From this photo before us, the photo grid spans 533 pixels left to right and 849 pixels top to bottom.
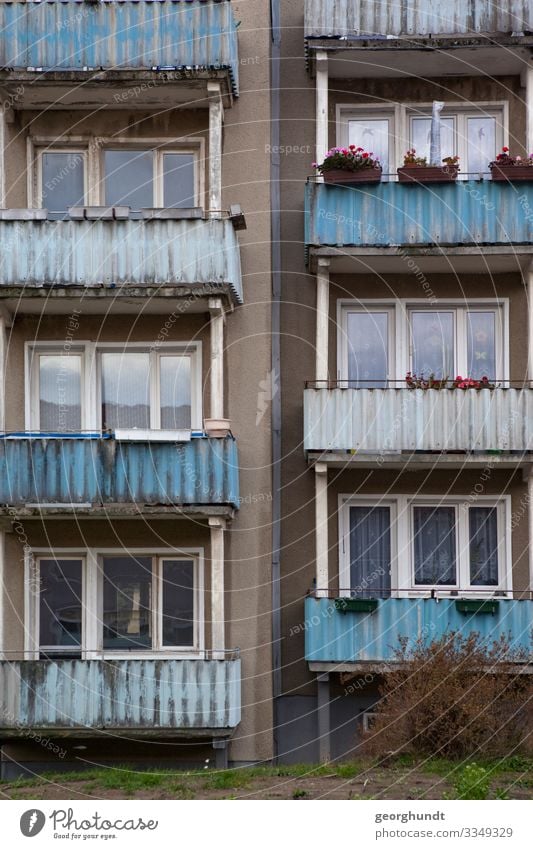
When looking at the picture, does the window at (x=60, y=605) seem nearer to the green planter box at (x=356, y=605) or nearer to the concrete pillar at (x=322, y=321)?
the green planter box at (x=356, y=605)

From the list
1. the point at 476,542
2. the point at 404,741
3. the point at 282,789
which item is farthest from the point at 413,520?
the point at 282,789

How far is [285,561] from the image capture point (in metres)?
26.4

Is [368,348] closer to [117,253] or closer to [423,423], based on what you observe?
[423,423]

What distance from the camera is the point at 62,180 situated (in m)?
27.6

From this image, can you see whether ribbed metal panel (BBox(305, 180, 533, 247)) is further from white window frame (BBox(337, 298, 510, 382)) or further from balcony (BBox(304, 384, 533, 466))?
balcony (BBox(304, 384, 533, 466))

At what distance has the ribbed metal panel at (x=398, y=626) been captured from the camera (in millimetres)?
24797

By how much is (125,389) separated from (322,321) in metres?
3.97

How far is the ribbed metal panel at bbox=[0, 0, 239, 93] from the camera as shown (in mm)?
25969

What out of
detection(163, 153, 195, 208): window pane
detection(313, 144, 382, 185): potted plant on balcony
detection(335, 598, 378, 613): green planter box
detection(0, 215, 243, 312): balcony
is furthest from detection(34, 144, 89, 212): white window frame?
detection(335, 598, 378, 613): green planter box

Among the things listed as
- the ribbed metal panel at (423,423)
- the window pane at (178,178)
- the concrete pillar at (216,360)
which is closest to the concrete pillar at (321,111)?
the window pane at (178,178)

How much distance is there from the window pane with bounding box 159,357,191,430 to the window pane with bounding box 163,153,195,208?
9.93ft

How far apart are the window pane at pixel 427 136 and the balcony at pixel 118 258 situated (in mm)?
4490

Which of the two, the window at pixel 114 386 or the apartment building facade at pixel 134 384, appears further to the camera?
the window at pixel 114 386

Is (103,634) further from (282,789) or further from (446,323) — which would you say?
(446,323)
